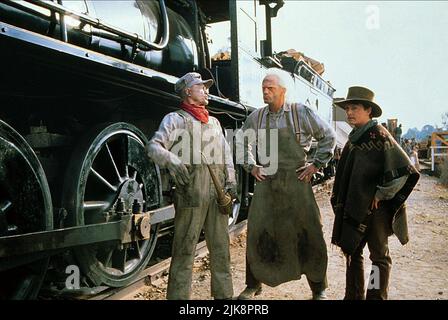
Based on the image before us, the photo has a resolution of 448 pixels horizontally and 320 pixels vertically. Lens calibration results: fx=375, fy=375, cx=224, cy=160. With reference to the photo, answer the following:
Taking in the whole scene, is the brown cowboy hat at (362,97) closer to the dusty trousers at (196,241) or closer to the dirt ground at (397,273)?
the dusty trousers at (196,241)

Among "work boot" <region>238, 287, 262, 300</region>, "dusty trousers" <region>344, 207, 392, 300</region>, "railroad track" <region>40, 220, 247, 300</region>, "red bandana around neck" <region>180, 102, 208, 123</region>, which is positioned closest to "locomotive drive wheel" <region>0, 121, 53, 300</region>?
"railroad track" <region>40, 220, 247, 300</region>

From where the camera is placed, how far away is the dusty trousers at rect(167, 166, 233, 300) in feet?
8.04

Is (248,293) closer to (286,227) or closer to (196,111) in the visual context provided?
(286,227)

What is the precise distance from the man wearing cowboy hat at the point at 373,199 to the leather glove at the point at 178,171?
1.14 meters

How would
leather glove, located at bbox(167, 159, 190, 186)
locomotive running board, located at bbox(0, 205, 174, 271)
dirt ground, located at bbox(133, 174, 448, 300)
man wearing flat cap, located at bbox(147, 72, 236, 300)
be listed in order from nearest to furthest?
locomotive running board, located at bbox(0, 205, 174, 271)
leather glove, located at bbox(167, 159, 190, 186)
man wearing flat cap, located at bbox(147, 72, 236, 300)
dirt ground, located at bbox(133, 174, 448, 300)

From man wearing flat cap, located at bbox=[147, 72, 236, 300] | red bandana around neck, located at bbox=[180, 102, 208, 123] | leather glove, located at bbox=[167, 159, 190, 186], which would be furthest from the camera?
red bandana around neck, located at bbox=[180, 102, 208, 123]

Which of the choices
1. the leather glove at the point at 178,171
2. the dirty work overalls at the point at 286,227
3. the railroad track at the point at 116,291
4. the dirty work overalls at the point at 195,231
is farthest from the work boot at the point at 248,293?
the leather glove at the point at 178,171

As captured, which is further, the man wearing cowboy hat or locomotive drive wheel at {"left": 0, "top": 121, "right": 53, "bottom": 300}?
the man wearing cowboy hat

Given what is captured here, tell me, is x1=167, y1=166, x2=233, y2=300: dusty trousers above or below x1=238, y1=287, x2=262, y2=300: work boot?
above

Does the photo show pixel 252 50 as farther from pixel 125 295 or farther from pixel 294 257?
pixel 125 295

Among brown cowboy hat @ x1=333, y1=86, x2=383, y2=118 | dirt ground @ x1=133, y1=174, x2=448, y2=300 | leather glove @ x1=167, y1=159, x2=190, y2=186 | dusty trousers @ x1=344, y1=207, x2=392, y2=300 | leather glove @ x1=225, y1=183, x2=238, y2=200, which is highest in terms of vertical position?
brown cowboy hat @ x1=333, y1=86, x2=383, y2=118

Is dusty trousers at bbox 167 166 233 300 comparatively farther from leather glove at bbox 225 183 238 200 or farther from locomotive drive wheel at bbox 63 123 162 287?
locomotive drive wheel at bbox 63 123 162 287

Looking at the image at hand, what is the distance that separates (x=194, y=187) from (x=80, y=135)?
3.21 ft

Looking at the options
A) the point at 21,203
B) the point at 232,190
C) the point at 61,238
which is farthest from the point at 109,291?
the point at 232,190
